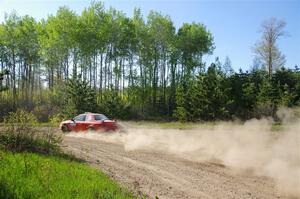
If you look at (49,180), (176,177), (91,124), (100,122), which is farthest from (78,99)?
(49,180)

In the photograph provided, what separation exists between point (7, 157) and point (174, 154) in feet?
24.1

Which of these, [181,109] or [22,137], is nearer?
[22,137]

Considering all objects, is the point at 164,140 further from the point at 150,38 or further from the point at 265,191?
the point at 150,38

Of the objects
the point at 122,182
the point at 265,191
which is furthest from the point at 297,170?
the point at 122,182

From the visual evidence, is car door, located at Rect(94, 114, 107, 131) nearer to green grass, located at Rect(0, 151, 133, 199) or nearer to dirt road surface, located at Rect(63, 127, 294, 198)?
dirt road surface, located at Rect(63, 127, 294, 198)

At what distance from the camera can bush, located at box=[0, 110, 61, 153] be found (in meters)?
13.0

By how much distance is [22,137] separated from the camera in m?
13.3

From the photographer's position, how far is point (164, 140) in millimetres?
20797

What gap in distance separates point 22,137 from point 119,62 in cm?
5158

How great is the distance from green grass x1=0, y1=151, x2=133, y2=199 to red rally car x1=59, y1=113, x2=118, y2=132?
12.2 m

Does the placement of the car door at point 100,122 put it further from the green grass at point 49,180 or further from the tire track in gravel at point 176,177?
the green grass at point 49,180

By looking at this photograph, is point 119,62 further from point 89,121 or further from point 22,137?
point 22,137

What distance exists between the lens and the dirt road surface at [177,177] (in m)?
9.67

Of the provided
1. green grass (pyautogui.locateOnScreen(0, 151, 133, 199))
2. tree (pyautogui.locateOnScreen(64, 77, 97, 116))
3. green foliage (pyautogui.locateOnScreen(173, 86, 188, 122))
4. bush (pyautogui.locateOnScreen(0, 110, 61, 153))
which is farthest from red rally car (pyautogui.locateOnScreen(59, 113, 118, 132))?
green foliage (pyautogui.locateOnScreen(173, 86, 188, 122))
